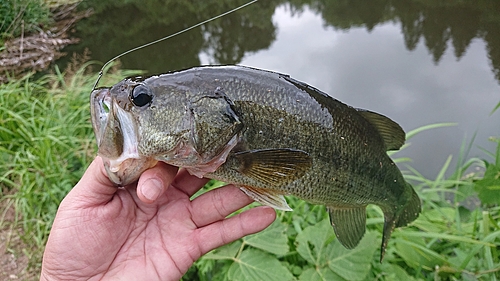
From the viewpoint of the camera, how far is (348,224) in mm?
1970

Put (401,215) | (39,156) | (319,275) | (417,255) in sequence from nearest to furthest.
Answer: (401,215), (319,275), (417,255), (39,156)

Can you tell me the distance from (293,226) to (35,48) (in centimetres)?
729

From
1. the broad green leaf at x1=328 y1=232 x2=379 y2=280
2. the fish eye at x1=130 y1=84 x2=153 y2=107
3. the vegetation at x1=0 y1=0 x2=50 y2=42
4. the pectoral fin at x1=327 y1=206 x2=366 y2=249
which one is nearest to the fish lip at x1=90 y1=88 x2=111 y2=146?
the fish eye at x1=130 y1=84 x2=153 y2=107

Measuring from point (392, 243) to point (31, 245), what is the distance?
10.9 feet

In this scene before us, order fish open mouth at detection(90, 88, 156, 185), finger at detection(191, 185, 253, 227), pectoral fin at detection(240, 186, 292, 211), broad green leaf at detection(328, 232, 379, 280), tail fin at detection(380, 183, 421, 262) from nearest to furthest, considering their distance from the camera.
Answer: fish open mouth at detection(90, 88, 156, 185)
pectoral fin at detection(240, 186, 292, 211)
finger at detection(191, 185, 253, 227)
tail fin at detection(380, 183, 421, 262)
broad green leaf at detection(328, 232, 379, 280)

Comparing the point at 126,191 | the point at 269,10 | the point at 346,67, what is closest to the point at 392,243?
the point at 126,191

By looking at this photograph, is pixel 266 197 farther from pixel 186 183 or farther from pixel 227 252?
pixel 227 252

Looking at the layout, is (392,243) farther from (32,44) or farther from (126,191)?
(32,44)

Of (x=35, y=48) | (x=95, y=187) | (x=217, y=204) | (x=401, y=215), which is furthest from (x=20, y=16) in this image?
(x=401, y=215)

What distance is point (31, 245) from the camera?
3.67 metres

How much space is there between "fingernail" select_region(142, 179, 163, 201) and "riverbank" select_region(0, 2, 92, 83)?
17.9 ft

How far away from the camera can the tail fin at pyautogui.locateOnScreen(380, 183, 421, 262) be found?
80.9 inches

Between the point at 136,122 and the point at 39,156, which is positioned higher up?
the point at 136,122

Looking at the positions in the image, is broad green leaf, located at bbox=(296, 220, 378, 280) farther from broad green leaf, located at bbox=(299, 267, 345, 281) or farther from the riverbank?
the riverbank
